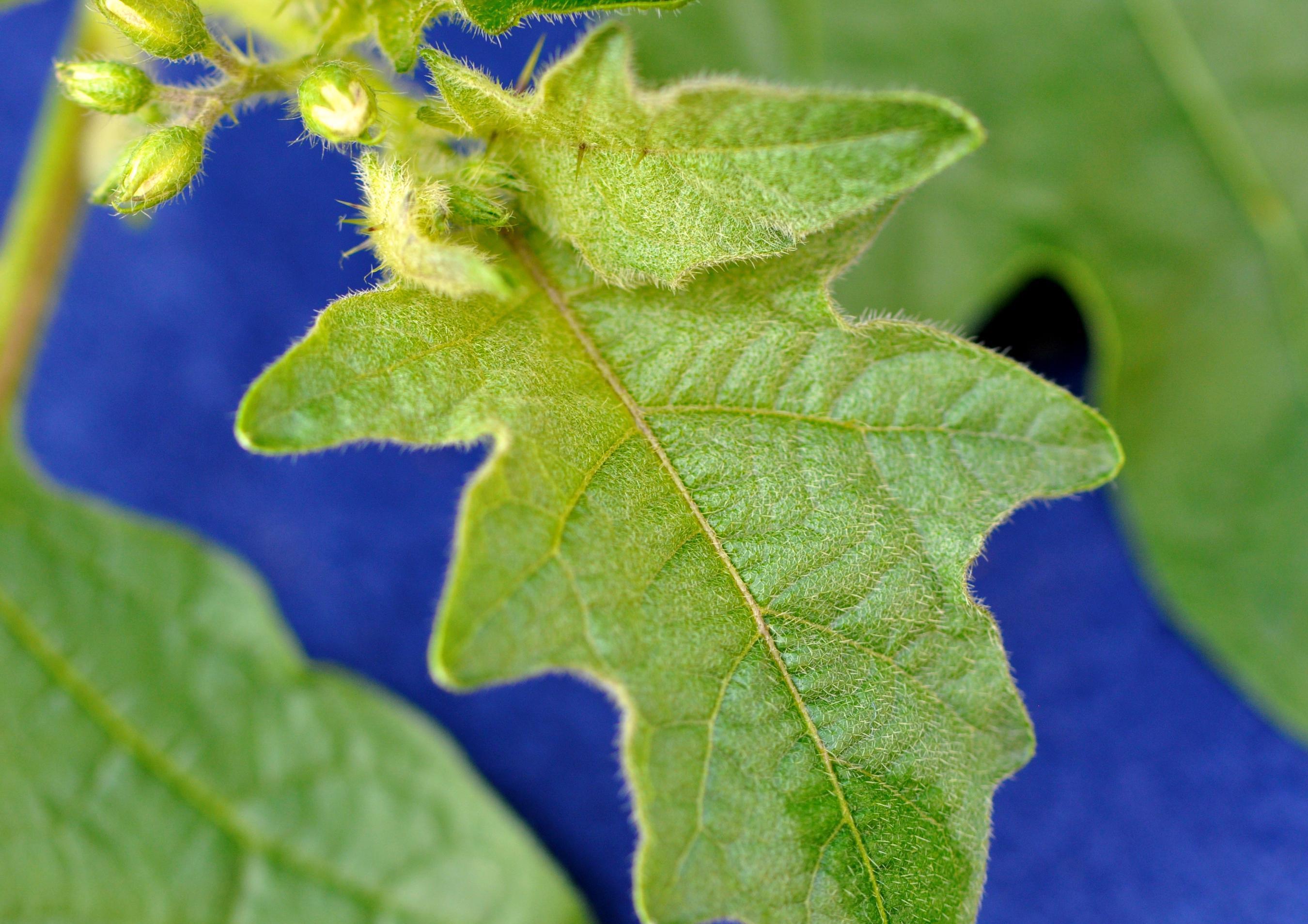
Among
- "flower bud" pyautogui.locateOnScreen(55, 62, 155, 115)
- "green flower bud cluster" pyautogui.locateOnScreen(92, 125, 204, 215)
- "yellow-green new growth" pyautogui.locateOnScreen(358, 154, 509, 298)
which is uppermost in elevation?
"flower bud" pyautogui.locateOnScreen(55, 62, 155, 115)

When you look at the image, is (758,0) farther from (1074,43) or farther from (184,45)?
(184,45)

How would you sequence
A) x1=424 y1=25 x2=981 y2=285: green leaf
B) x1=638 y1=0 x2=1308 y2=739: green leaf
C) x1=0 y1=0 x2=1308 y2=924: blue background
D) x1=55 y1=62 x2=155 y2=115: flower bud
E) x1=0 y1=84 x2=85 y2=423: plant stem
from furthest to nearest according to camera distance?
x1=0 y1=0 x2=1308 y2=924: blue background
x1=638 y1=0 x2=1308 y2=739: green leaf
x1=0 y1=84 x2=85 y2=423: plant stem
x1=55 y1=62 x2=155 y2=115: flower bud
x1=424 y1=25 x2=981 y2=285: green leaf

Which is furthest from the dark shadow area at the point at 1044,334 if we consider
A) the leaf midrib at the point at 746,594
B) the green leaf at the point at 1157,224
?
the leaf midrib at the point at 746,594

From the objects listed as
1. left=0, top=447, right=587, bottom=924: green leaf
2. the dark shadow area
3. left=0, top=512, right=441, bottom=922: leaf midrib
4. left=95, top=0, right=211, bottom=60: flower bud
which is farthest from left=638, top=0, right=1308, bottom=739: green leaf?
left=0, top=512, right=441, bottom=922: leaf midrib

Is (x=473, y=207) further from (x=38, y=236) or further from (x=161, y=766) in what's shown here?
(x=161, y=766)

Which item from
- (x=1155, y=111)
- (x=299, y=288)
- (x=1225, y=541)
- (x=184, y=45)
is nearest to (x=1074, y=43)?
(x=1155, y=111)

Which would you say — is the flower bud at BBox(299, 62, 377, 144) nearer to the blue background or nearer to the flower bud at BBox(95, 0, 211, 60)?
the flower bud at BBox(95, 0, 211, 60)
